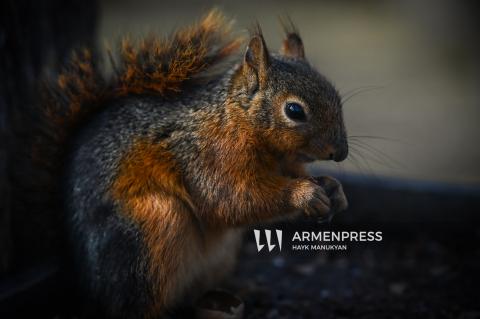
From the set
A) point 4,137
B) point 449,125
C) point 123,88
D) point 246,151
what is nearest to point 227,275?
point 246,151

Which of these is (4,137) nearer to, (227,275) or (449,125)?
(227,275)

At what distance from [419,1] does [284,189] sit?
5828 mm

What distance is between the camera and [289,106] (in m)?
2.27

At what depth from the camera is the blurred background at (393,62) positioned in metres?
4.75

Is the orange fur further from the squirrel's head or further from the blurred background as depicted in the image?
the blurred background

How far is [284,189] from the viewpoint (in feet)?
7.61

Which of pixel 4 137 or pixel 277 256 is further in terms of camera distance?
pixel 277 256

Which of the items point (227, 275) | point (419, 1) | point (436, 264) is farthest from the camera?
point (419, 1)

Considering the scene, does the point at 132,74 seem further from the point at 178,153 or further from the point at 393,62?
the point at 393,62

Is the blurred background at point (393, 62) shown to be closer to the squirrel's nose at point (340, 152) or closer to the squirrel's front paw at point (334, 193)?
the squirrel's front paw at point (334, 193)

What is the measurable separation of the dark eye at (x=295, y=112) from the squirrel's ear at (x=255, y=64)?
0.46 feet

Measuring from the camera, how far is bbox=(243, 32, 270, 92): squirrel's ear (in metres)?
2.29

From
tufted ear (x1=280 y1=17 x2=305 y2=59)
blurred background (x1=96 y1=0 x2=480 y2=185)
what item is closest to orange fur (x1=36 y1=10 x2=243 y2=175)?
tufted ear (x1=280 y1=17 x2=305 y2=59)

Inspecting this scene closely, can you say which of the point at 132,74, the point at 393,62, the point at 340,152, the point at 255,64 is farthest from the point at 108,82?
the point at 393,62
